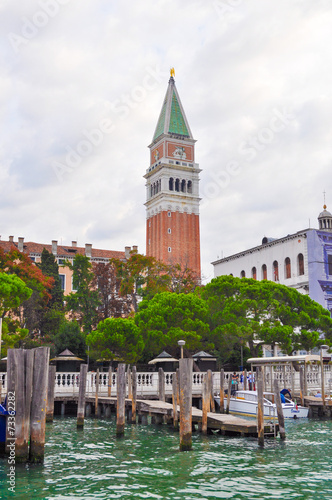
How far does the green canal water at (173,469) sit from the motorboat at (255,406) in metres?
1.95

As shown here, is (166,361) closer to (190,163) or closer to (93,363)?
(93,363)

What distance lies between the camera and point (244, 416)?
20.4m

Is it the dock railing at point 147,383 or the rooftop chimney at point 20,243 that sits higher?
the rooftop chimney at point 20,243

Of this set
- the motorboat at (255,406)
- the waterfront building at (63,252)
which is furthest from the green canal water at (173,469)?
the waterfront building at (63,252)

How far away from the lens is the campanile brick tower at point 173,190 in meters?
68.9

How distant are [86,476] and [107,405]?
11.4 meters

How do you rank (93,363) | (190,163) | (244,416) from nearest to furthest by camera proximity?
(244,416)
(93,363)
(190,163)

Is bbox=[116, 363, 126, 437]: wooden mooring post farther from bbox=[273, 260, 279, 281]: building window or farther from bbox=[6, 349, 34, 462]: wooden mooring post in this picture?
bbox=[273, 260, 279, 281]: building window

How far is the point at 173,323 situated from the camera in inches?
1121

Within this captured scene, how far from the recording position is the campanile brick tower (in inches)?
2714

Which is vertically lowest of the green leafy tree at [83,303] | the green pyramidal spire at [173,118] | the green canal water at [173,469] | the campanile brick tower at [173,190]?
the green canal water at [173,469]

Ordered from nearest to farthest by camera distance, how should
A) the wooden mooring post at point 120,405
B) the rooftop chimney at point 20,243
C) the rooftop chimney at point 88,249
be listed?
the wooden mooring post at point 120,405 → the rooftop chimney at point 20,243 → the rooftop chimney at point 88,249

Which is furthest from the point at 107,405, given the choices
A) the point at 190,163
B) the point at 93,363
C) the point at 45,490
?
the point at 190,163

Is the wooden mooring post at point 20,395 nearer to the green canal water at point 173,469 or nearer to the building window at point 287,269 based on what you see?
the green canal water at point 173,469
